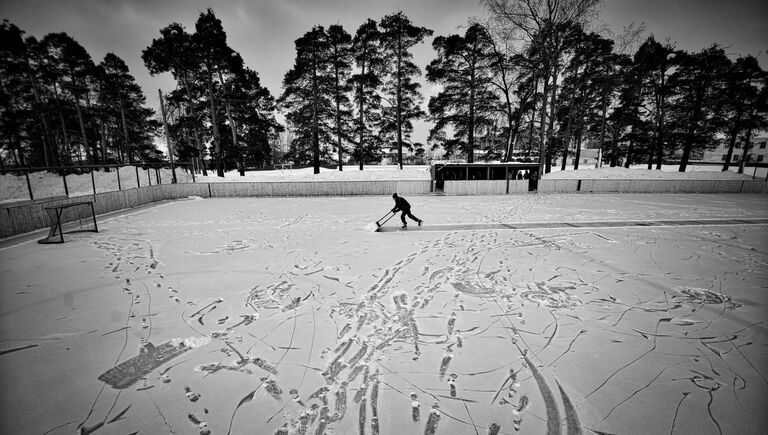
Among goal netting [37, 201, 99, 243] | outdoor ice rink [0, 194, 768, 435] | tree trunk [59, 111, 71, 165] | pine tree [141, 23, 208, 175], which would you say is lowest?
outdoor ice rink [0, 194, 768, 435]

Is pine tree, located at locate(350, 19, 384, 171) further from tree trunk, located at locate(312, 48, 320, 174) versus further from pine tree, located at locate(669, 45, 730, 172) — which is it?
pine tree, located at locate(669, 45, 730, 172)

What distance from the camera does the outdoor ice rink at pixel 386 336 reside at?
2486 millimetres

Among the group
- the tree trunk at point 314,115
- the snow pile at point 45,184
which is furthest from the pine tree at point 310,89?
the snow pile at point 45,184

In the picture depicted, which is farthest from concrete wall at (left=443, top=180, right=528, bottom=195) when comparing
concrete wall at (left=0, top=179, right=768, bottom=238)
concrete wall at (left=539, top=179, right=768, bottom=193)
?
concrete wall at (left=539, top=179, right=768, bottom=193)

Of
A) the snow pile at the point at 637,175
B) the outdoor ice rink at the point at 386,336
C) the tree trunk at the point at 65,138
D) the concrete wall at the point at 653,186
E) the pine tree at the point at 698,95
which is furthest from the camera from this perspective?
the tree trunk at the point at 65,138

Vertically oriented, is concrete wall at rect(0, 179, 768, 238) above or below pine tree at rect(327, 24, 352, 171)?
below

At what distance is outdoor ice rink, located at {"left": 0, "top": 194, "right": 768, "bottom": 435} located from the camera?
8.16 feet

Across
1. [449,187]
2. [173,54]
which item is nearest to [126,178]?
[173,54]

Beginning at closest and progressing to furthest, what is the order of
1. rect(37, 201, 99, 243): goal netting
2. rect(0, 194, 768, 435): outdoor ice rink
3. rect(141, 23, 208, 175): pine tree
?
rect(0, 194, 768, 435): outdoor ice rink, rect(37, 201, 99, 243): goal netting, rect(141, 23, 208, 175): pine tree

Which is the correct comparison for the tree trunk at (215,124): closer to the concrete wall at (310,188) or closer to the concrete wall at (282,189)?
the concrete wall at (282,189)

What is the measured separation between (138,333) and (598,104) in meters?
35.2

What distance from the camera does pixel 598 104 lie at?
26578 mm

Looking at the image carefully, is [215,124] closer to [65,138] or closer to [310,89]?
[310,89]

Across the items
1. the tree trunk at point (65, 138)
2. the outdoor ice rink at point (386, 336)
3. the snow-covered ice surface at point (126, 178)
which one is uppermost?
the tree trunk at point (65, 138)
